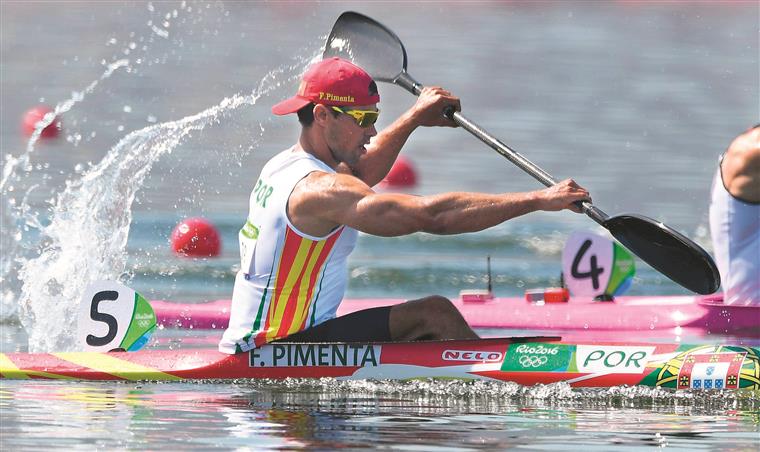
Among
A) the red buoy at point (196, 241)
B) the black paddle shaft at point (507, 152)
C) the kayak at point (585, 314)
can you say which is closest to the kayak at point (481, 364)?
the black paddle shaft at point (507, 152)

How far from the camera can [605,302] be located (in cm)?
1209

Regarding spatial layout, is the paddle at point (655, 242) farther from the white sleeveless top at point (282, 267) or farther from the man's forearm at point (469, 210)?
the white sleeveless top at point (282, 267)

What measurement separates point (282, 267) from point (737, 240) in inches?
146

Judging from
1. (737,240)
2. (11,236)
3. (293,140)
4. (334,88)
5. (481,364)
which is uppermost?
(293,140)

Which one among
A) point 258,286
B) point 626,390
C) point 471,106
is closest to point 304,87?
point 258,286

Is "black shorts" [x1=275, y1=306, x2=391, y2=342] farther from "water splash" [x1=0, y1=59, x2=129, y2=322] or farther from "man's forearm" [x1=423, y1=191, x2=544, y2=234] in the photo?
"water splash" [x1=0, y1=59, x2=129, y2=322]

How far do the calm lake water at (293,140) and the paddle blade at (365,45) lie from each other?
1.36 m

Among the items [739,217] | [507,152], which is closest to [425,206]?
[507,152]

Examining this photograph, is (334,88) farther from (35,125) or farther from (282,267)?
(35,125)

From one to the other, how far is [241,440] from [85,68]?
2390 cm

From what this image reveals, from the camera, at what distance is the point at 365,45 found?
9.48 meters

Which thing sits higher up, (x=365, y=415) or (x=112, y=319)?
(x=112, y=319)

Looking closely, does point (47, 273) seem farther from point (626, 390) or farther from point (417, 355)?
point (626, 390)

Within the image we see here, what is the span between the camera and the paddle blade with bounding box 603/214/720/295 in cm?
760
